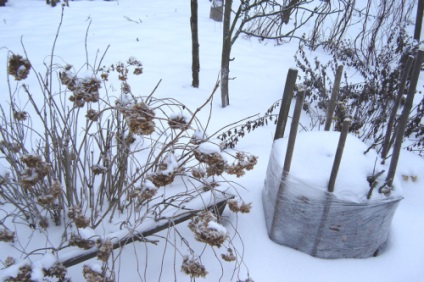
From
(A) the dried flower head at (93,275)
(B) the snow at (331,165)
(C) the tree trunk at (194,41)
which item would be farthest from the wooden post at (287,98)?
(C) the tree trunk at (194,41)

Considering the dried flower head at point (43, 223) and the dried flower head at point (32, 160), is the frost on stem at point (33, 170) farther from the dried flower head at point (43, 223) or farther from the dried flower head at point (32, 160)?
the dried flower head at point (43, 223)

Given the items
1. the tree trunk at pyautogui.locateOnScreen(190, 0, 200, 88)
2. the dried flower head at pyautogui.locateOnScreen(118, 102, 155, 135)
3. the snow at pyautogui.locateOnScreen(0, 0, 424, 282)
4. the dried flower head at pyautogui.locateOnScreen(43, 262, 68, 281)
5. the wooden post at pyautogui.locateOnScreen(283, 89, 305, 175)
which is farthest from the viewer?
the tree trunk at pyautogui.locateOnScreen(190, 0, 200, 88)

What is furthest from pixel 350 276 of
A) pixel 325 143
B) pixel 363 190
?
pixel 325 143

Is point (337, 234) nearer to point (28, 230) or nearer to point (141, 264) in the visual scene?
point (141, 264)

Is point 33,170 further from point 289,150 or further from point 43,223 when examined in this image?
point 289,150

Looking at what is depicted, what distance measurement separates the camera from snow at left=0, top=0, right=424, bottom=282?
1.47m

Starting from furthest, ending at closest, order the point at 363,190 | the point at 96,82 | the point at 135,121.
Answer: the point at 363,190 → the point at 96,82 → the point at 135,121

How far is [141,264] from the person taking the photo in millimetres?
1464

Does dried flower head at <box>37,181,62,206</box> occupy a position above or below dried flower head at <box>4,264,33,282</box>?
above

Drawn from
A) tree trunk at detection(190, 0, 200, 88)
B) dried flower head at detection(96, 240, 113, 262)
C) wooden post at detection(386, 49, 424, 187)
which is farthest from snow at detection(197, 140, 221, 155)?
tree trunk at detection(190, 0, 200, 88)

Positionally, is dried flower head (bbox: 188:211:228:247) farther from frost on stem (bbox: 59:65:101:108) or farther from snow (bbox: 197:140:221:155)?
frost on stem (bbox: 59:65:101:108)

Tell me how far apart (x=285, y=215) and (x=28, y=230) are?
4.23 feet

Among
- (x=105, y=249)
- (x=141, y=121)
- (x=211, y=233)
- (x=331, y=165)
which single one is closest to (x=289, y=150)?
(x=331, y=165)

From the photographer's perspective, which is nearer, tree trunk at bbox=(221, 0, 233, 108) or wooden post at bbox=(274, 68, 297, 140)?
wooden post at bbox=(274, 68, 297, 140)
